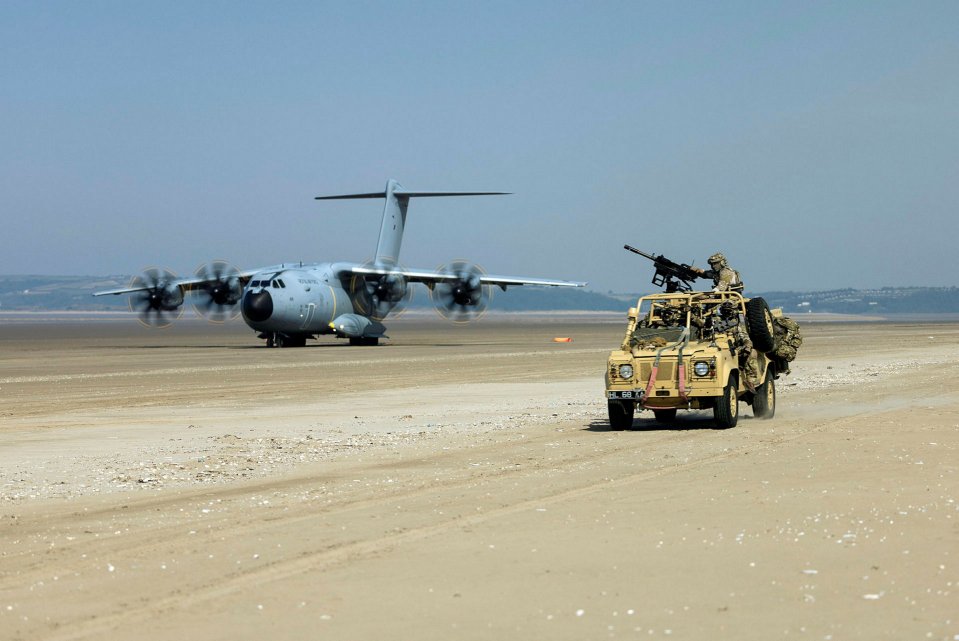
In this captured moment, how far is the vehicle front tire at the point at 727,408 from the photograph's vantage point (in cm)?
1756

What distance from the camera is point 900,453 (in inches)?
569

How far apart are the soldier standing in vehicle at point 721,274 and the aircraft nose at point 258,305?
103 ft

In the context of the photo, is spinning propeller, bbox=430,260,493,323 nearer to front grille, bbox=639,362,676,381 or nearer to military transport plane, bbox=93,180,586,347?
military transport plane, bbox=93,180,586,347

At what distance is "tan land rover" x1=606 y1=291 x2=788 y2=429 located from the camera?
687 inches

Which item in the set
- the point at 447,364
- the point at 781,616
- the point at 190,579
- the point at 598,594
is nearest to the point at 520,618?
the point at 598,594

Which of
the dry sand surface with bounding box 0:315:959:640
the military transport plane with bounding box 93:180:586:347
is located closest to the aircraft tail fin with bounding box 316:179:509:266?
the military transport plane with bounding box 93:180:586:347

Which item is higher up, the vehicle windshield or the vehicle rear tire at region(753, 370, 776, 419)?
the vehicle windshield

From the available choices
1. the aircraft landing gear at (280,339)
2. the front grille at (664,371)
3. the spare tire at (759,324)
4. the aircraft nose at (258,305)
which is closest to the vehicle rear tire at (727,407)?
the front grille at (664,371)

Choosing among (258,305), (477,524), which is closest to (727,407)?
(477,524)

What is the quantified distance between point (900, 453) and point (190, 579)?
366 inches

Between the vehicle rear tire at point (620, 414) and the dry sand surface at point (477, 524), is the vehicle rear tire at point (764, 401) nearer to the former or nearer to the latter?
the dry sand surface at point (477, 524)

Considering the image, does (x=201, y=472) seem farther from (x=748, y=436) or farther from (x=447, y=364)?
(x=447, y=364)

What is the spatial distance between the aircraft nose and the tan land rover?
3163 centimetres

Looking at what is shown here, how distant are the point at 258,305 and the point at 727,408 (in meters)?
34.3
